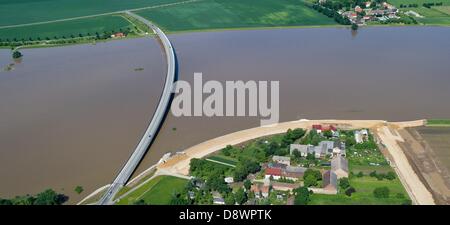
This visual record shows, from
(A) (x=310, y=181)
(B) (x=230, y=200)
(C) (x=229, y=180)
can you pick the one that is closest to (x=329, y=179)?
(A) (x=310, y=181)

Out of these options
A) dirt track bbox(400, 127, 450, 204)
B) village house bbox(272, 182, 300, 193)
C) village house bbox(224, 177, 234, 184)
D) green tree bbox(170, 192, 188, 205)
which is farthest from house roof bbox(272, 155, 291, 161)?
dirt track bbox(400, 127, 450, 204)

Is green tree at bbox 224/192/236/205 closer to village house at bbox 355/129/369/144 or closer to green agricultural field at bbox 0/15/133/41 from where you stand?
village house at bbox 355/129/369/144

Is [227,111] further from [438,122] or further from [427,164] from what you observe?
[438,122]

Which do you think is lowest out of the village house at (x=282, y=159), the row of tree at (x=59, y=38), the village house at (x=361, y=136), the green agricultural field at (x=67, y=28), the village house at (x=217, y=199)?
the village house at (x=217, y=199)

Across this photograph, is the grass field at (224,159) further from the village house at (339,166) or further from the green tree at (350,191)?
the green tree at (350,191)

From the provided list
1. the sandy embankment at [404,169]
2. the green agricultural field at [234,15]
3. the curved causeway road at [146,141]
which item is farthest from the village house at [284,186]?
the green agricultural field at [234,15]

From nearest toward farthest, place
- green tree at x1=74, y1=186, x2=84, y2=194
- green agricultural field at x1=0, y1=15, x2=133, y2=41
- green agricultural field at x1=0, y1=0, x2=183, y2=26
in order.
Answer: green tree at x1=74, y1=186, x2=84, y2=194
green agricultural field at x1=0, y1=15, x2=133, y2=41
green agricultural field at x1=0, y1=0, x2=183, y2=26
